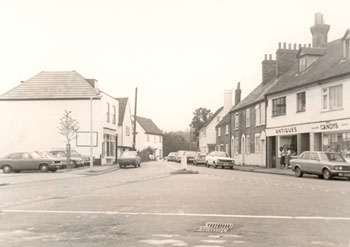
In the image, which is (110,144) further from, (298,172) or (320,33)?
(298,172)

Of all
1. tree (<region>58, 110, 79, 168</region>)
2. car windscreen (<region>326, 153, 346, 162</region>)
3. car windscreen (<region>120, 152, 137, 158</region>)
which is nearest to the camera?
car windscreen (<region>326, 153, 346, 162</region>)

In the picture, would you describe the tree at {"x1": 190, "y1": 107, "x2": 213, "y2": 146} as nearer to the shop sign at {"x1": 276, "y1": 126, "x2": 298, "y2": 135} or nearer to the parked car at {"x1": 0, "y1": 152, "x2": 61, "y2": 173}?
the shop sign at {"x1": 276, "y1": 126, "x2": 298, "y2": 135}

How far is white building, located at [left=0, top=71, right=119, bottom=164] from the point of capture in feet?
146

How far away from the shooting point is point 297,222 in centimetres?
963

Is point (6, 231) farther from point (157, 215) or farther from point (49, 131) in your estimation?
point (49, 131)

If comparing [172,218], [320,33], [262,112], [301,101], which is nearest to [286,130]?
[301,101]

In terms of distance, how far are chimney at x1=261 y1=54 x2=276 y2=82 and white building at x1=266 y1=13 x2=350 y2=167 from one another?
13.6 feet

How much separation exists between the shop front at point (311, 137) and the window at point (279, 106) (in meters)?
1.23

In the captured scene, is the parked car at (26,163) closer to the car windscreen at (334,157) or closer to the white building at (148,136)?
the car windscreen at (334,157)

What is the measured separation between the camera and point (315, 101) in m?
32.8

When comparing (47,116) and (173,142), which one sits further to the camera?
(173,142)

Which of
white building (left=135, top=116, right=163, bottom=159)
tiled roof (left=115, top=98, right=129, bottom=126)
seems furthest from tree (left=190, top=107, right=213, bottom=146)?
tiled roof (left=115, top=98, right=129, bottom=126)

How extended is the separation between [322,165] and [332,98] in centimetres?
703

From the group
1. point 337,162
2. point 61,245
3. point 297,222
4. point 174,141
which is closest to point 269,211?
point 297,222
